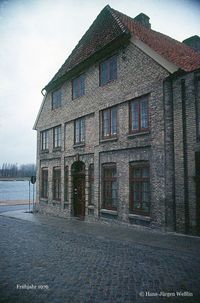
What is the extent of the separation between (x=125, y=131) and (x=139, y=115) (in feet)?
3.50

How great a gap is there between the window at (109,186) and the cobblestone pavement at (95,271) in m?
3.39

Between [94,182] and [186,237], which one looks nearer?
[186,237]

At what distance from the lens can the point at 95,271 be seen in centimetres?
684

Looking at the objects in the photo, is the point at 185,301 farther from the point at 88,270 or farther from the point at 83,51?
the point at 83,51

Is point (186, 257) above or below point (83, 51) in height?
below

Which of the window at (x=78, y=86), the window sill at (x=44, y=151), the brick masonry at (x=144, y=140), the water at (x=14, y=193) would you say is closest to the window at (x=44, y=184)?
the window sill at (x=44, y=151)

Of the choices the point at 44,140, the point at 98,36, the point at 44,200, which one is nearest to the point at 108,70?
the point at 98,36

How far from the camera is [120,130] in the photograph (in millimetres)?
13672

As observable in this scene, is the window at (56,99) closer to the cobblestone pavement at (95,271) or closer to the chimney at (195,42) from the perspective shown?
the chimney at (195,42)

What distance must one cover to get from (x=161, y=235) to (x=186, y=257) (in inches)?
117

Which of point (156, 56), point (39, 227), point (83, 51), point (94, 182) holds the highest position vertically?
point (83, 51)

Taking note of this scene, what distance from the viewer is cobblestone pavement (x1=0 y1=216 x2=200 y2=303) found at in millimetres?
5449

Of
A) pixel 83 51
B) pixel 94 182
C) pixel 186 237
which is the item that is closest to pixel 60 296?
pixel 186 237

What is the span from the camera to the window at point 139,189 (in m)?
12.3
